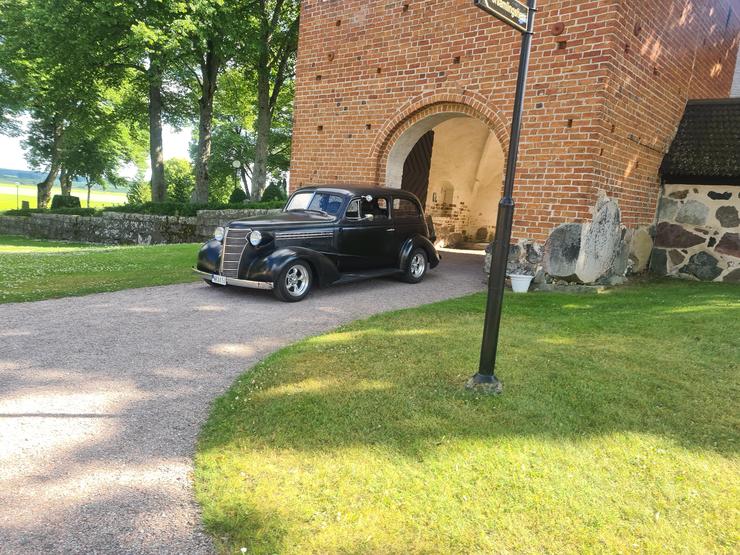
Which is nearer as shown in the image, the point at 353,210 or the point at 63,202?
the point at 353,210

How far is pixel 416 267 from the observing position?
8.87 meters

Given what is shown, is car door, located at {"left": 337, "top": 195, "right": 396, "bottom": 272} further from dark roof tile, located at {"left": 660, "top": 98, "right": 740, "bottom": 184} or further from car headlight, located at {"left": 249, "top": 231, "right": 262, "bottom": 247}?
dark roof tile, located at {"left": 660, "top": 98, "right": 740, "bottom": 184}

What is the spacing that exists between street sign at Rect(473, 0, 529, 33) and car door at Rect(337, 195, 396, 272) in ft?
14.9

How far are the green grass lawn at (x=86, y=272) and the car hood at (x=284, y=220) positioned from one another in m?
1.79

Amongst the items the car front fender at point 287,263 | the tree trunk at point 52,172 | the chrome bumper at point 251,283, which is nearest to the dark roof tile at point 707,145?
the car front fender at point 287,263

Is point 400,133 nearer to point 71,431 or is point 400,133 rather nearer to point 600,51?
point 600,51

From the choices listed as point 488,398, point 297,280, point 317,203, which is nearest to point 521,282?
point 317,203

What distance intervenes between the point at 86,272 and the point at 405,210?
5.61 m

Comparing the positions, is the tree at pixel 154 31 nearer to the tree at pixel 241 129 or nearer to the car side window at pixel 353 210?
the tree at pixel 241 129

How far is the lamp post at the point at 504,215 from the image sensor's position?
3.26m

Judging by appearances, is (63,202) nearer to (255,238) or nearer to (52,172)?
(52,172)

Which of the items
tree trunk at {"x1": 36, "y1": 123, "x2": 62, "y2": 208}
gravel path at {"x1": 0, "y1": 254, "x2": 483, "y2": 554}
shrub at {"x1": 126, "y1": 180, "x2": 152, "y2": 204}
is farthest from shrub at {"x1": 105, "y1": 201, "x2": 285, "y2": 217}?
shrub at {"x1": 126, "y1": 180, "x2": 152, "y2": 204}

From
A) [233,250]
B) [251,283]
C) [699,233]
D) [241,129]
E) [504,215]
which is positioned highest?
[241,129]

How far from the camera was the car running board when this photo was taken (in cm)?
757
